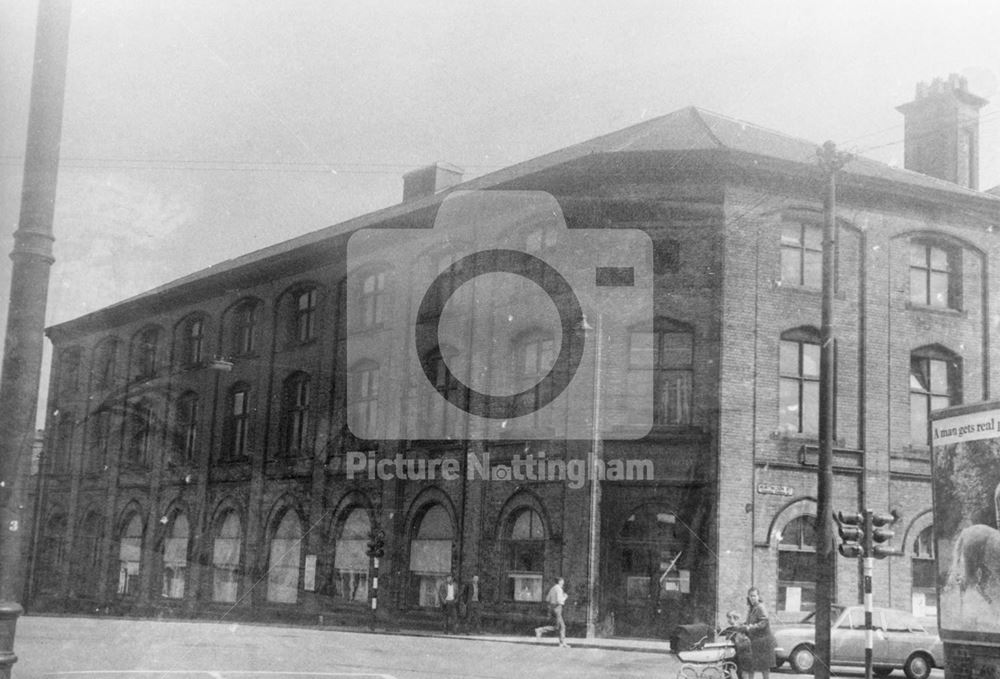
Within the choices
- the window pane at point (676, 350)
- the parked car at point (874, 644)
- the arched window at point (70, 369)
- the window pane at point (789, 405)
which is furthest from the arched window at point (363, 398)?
the arched window at point (70, 369)

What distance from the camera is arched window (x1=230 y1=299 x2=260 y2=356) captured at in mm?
38562

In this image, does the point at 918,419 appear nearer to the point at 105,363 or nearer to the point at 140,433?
the point at 140,433

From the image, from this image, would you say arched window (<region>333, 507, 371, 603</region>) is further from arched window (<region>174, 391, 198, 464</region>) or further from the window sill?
the window sill

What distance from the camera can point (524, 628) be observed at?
2691 cm

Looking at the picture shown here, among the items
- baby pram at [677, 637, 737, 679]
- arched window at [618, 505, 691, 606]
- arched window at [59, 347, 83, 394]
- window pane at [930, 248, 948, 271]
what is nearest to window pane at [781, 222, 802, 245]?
window pane at [930, 248, 948, 271]

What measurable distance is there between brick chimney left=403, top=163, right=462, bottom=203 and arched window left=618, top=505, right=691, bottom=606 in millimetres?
14418

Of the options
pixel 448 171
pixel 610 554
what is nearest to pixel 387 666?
pixel 610 554

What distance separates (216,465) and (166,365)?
5.33 meters

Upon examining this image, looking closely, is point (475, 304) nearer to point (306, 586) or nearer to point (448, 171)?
point (448, 171)

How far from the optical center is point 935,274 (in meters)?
28.6

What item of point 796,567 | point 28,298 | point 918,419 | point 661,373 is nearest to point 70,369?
point 661,373

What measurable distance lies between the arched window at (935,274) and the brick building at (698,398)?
0.19 feet

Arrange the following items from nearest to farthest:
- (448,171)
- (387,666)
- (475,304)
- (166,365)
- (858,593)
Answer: (387,666) < (858,593) < (475,304) < (448,171) < (166,365)

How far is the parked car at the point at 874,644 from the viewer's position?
782 inches
